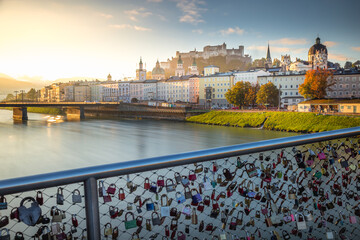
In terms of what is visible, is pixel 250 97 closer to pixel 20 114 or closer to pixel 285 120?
pixel 285 120

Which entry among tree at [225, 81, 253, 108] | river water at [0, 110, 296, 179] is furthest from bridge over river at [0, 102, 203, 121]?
river water at [0, 110, 296, 179]

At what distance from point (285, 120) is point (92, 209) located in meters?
26.7

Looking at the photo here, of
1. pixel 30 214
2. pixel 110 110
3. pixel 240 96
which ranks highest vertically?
pixel 240 96

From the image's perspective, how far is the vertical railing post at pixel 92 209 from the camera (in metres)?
1.08

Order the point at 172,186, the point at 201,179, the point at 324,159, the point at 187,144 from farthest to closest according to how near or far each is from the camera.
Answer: the point at 187,144 < the point at 324,159 < the point at 201,179 < the point at 172,186

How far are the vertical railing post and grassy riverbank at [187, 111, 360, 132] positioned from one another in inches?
880

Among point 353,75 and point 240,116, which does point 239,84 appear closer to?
point 240,116

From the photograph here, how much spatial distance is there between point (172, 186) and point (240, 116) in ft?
99.3

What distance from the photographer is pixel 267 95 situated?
3541 centimetres

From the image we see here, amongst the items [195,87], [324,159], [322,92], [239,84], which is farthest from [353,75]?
[324,159]

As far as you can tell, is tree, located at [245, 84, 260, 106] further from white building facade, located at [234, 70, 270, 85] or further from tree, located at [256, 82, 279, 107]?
white building facade, located at [234, 70, 270, 85]

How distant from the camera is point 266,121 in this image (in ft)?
90.6

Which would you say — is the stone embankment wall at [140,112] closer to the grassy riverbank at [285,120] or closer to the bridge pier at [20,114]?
the grassy riverbank at [285,120]

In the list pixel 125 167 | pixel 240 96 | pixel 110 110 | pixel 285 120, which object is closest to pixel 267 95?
pixel 240 96
